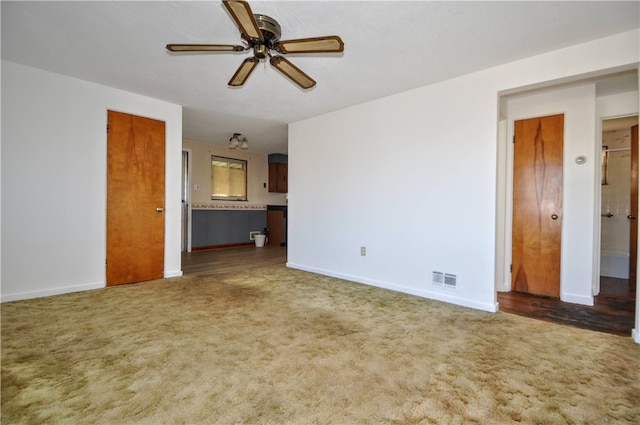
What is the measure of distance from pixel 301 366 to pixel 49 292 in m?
3.15

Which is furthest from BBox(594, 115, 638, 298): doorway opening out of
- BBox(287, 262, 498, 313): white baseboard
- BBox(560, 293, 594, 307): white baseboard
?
BBox(287, 262, 498, 313): white baseboard

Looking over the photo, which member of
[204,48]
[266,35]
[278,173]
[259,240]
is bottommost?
[259,240]

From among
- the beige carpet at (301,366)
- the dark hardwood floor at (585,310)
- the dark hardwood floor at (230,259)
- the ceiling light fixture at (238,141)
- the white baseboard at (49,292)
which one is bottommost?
the dark hardwood floor at (585,310)

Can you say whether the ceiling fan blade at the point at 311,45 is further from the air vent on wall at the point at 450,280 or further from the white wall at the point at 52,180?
the white wall at the point at 52,180

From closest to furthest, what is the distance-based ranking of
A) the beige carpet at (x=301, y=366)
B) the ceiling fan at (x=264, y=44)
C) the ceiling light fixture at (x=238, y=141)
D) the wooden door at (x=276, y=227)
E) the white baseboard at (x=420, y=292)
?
1. the beige carpet at (x=301, y=366)
2. the ceiling fan at (x=264, y=44)
3. the white baseboard at (x=420, y=292)
4. the ceiling light fixture at (x=238, y=141)
5. the wooden door at (x=276, y=227)

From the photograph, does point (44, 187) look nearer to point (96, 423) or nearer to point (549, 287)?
point (96, 423)

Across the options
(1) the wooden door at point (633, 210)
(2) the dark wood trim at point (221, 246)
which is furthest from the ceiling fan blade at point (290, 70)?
(2) the dark wood trim at point (221, 246)

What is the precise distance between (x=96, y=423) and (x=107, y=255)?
2848mm

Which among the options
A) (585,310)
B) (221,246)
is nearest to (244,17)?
(585,310)

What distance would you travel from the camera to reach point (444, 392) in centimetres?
163

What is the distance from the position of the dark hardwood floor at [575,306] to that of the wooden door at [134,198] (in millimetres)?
743

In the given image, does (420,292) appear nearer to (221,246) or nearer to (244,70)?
(244,70)

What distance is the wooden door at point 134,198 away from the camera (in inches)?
146

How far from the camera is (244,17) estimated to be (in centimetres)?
176
